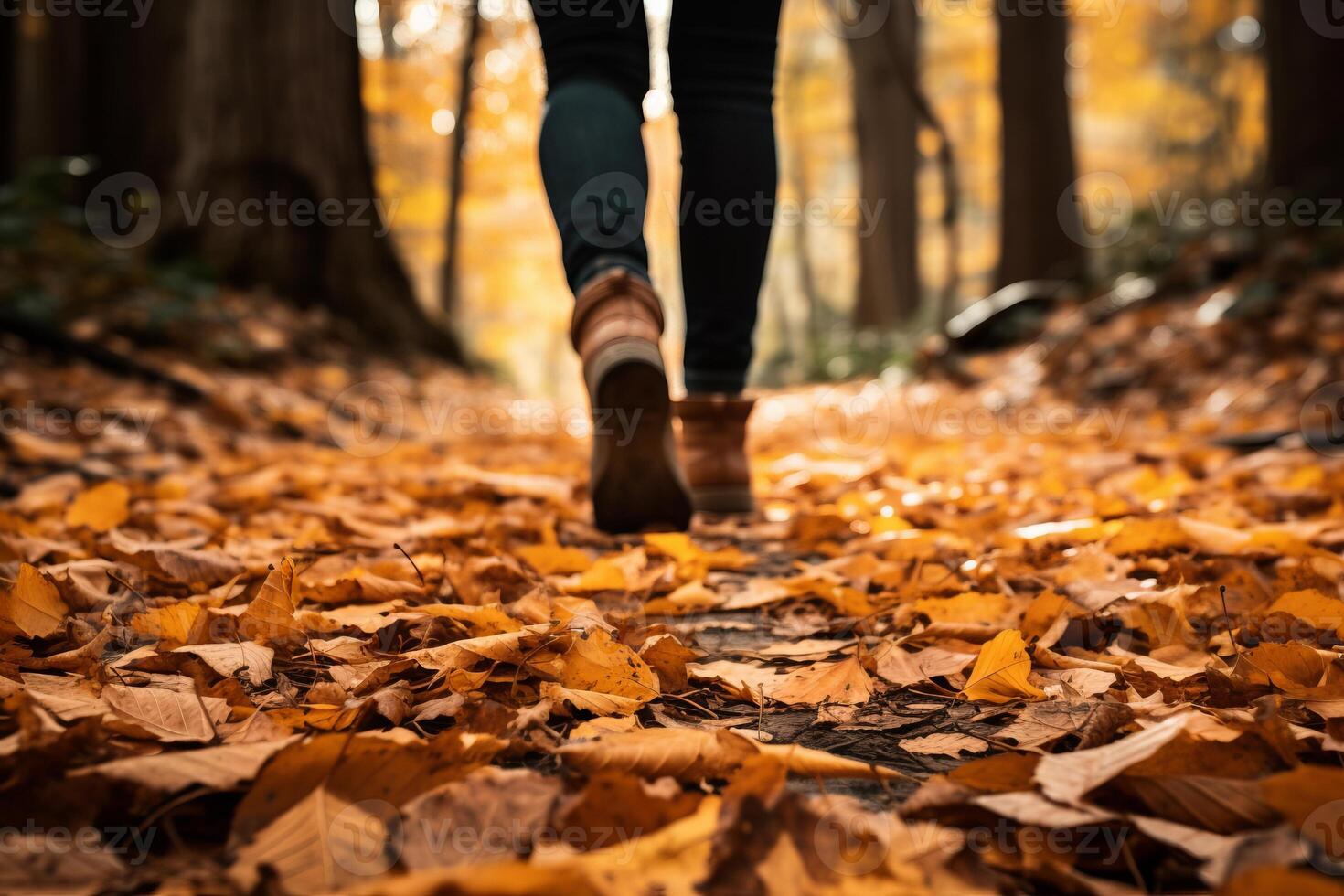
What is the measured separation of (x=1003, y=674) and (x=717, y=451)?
1084 mm

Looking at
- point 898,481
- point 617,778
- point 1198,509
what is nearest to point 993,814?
point 617,778

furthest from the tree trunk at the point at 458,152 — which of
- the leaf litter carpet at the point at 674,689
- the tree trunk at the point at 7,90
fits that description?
the leaf litter carpet at the point at 674,689

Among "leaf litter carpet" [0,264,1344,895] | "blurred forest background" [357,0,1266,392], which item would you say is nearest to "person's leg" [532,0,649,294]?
"leaf litter carpet" [0,264,1344,895]

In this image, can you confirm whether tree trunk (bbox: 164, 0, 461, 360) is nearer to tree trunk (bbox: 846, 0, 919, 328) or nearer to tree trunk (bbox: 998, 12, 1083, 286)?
tree trunk (bbox: 998, 12, 1083, 286)

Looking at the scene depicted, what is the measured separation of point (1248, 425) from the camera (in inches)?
114

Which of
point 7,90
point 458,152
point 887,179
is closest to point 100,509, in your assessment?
point 7,90

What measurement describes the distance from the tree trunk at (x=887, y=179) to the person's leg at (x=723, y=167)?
9.55 metres

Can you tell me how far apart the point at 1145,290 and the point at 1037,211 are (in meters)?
2.20

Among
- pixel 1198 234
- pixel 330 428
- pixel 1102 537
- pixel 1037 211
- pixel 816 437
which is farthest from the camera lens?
pixel 1037 211

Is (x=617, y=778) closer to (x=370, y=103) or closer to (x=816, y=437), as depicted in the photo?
(x=816, y=437)

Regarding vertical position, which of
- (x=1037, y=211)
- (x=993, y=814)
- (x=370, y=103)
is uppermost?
(x=370, y=103)

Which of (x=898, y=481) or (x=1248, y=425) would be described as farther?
(x=1248, y=425)

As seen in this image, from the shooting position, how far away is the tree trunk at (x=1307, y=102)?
14.9 ft

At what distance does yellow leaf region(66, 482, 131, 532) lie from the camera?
5.02ft
